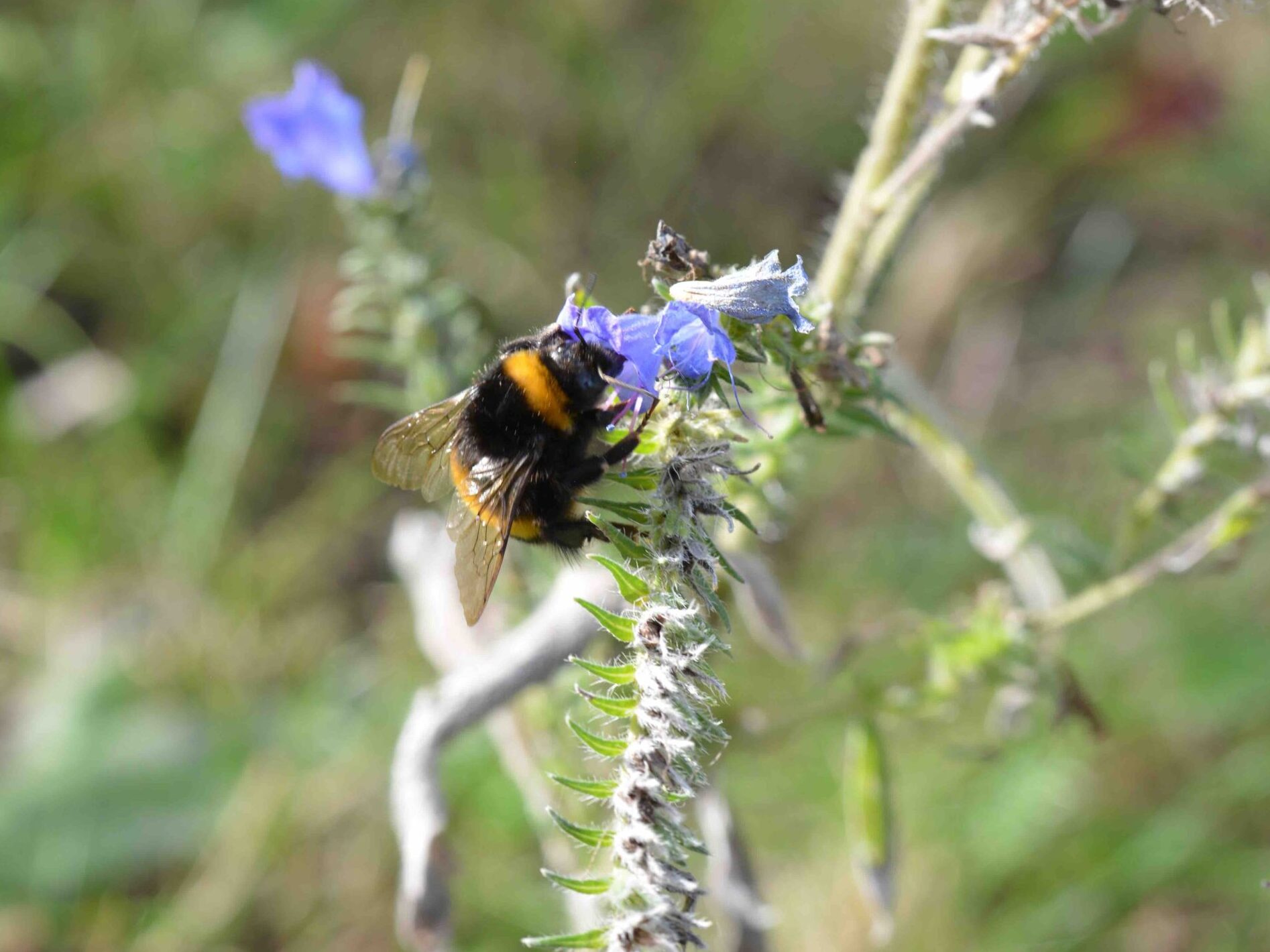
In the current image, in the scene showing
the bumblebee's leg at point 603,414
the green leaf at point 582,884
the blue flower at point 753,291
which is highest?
the bumblebee's leg at point 603,414

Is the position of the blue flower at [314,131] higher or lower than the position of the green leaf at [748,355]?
higher

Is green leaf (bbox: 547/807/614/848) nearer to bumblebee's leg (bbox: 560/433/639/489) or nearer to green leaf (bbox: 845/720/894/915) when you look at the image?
bumblebee's leg (bbox: 560/433/639/489)

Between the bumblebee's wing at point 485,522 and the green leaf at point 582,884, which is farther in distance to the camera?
the bumblebee's wing at point 485,522

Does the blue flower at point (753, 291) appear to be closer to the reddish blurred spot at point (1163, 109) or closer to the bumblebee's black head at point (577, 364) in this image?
the bumblebee's black head at point (577, 364)

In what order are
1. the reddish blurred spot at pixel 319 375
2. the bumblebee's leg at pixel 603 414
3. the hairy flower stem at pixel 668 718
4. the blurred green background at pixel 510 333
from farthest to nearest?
the reddish blurred spot at pixel 319 375, the blurred green background at pixel 510 333, the bumblebee's leg at pixel 603 414, the hairy flower stem at pixel 668 718

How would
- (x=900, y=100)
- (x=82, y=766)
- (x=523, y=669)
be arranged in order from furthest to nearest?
(x=82, y=766) < (x=523, y=669) < (x=900, y=100)

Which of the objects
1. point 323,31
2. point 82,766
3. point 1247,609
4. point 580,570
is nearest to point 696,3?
point 323,31

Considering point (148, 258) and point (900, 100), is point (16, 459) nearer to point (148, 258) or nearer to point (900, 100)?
point (148, 258)

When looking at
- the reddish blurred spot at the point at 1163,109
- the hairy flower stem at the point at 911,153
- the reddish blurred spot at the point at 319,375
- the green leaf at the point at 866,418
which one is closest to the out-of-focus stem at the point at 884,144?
the hairy flower stem at the point at 911,153

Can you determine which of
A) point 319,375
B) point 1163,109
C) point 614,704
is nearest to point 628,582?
point 614,704
